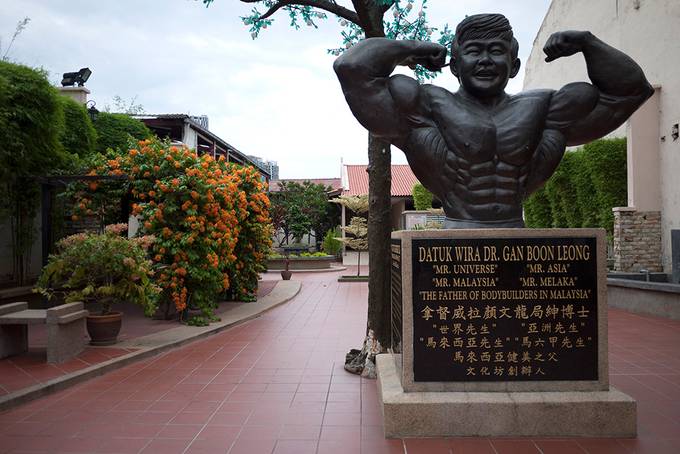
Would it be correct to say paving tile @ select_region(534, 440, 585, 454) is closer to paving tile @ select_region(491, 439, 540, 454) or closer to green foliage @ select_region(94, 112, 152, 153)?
paving tile @ select_region(491, 439, 540, 454)

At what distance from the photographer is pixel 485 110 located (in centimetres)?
361

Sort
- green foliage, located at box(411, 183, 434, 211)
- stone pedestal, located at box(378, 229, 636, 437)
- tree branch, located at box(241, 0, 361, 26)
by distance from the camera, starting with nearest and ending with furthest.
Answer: stone pedestal, located at box(378, 229, 636, 437) → tree branch, located at box(241, 0, 361, 26) → green foliage, located at box(411, 183, 434, 211)

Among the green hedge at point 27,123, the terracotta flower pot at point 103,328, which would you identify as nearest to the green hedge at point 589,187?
the terracotta flower pot at point 103,328

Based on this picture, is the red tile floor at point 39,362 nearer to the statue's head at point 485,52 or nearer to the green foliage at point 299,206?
the statue's head at point 485,52

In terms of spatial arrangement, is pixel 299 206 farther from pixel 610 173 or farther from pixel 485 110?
pixel 485 110

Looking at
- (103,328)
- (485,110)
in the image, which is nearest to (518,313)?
(485,110)

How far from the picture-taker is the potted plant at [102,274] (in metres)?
5.76

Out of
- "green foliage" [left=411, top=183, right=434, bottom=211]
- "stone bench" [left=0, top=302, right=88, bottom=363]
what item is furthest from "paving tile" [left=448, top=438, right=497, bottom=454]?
"green foliage" [left=411, top=183, right=434, bottom=211]

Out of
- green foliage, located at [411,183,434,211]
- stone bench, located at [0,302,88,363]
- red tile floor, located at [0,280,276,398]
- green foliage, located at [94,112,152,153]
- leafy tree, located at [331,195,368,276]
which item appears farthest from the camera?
green foliage, located at [411,183,434,211]

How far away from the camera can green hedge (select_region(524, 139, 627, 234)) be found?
13023 mm

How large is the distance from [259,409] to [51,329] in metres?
2.66

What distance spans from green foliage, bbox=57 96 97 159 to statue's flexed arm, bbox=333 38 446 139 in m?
9.80

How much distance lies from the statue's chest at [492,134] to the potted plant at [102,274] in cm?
412

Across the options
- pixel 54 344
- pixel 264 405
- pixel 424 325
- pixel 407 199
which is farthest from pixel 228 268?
pixel 407 199
